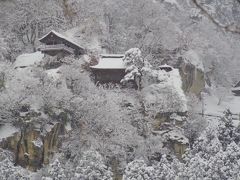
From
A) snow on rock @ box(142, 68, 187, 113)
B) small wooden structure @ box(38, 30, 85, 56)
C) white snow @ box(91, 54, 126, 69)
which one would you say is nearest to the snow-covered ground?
snow on rock @ box(142, 68, 187, 113)

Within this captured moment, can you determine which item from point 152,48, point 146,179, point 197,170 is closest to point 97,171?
point 146,179

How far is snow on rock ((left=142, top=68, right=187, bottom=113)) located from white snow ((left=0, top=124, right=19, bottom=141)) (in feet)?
40.2

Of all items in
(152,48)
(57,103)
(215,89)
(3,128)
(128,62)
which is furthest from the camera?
(215,89)

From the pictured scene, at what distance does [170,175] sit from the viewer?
29875 mm

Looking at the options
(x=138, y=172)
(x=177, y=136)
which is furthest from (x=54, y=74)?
→ (x=138, y=172)

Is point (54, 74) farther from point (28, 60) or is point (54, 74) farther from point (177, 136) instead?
point (177, 136)

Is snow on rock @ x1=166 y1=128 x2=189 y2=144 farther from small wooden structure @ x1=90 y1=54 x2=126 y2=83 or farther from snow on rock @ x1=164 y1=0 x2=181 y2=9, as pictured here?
snow on rock @ x1=164 y1=0 x2=181 y2=9

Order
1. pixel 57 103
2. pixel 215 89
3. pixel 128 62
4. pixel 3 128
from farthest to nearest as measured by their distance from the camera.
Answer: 1. pixel 215 89
2. pixel 128 62
3. pixel 57 103
4. pixel 3 128

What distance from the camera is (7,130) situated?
109ft

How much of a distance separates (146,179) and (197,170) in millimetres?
3547

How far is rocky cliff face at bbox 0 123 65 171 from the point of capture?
32500 millimetres

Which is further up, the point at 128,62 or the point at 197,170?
the point at 128,62

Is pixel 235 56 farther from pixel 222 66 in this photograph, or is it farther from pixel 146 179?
pixel 146 179

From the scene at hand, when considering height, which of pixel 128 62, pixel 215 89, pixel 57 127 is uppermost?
pixel 128 62
